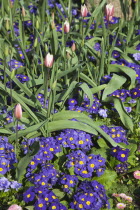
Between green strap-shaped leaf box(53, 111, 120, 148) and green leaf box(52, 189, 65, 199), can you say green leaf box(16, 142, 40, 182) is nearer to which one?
green leaf box(52, 189, 65, 199)

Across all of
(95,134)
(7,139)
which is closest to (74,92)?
(95,134)

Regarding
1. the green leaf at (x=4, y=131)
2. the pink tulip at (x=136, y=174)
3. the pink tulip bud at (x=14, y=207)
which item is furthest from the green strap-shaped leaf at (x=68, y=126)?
the pink tulip bud at (x=14, y=207)

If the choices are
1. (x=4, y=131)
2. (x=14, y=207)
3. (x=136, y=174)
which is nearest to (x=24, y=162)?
(x=14, y=207)

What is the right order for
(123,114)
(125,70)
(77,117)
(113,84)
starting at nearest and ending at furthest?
(77,117) < (123,114) < (113,84) < (125,70)

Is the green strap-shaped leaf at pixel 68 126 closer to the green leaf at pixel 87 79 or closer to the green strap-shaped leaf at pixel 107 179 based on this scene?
the green strap-shaped leaf at pixel 107 179

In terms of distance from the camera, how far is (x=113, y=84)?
3936 millimetres

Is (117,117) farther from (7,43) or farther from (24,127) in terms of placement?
(7,43)

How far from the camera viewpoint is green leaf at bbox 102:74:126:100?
3.87 metres

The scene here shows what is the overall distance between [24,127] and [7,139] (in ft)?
0.72

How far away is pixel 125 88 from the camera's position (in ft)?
14.2

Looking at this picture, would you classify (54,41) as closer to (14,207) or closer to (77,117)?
(77,117)

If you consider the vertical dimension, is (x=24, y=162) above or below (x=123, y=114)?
below

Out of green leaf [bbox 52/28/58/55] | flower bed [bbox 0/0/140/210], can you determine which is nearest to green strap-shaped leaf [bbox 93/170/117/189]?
flower bed [bbox 0/0/140/210]

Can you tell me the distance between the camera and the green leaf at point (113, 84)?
3.87 metres
